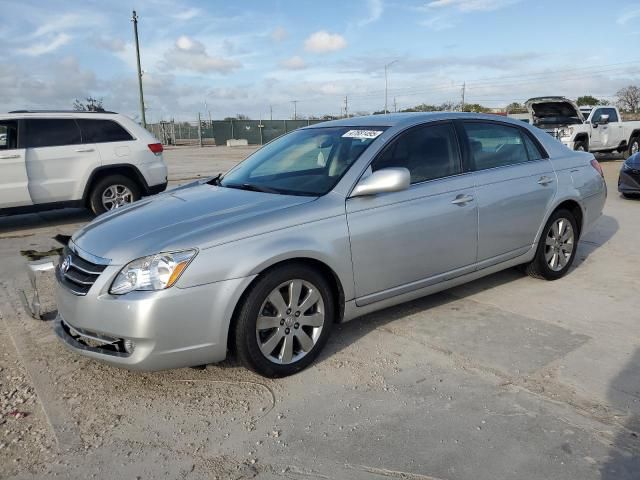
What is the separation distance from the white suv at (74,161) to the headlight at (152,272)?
229 inches

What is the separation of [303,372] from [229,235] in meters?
1.02

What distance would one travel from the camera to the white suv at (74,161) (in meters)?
7.78

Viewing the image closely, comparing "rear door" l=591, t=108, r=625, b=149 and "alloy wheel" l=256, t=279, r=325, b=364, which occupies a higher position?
"rear door" l=591, t=108, r=625, b=149

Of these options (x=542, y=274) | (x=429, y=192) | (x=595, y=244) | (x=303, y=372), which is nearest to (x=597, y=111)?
(x=595, y=244)

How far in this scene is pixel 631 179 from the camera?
963cm

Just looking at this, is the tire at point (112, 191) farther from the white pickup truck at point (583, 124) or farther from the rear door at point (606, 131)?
the rear door at point (606, 131)

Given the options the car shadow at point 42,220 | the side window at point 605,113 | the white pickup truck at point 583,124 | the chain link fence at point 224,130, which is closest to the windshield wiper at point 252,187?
the car shadow at point 42,220

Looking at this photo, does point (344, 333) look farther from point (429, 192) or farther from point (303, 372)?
point (429, 192)

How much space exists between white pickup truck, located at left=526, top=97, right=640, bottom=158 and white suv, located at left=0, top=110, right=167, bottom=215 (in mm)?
11454

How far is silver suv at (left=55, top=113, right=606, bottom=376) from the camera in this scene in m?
3.01

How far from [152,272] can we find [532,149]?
367 cm

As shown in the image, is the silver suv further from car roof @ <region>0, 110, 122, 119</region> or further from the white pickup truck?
the white pickup truck

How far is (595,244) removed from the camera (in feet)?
22.0

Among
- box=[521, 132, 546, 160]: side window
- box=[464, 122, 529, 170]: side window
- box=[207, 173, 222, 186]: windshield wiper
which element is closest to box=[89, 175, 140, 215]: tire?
box=[207, 173, 222, 186]: windshield wiper
